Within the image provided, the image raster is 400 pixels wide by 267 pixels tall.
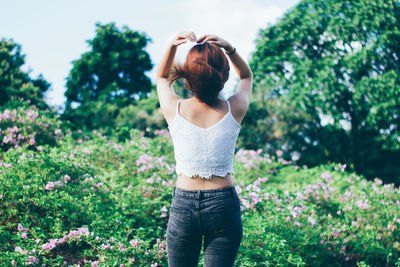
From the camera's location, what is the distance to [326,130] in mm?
14461

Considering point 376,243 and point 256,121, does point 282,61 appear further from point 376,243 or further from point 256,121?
point 376,243

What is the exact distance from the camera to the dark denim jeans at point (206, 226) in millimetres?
1722

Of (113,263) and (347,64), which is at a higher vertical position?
(347,64)

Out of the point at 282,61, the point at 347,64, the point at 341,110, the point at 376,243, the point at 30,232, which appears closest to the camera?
the point at 30,232

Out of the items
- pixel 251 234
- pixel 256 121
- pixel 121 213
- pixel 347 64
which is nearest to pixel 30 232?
pixel 121 213

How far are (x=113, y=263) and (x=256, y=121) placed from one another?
1016 cm

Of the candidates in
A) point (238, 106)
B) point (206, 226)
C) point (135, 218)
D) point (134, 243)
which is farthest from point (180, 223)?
point (135, 218)

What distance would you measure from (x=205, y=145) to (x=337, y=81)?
12.1 m

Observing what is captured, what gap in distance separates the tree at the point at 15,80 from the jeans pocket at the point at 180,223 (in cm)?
973

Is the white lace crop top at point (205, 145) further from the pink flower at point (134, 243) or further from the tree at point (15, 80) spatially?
the tree at point (15, 80)

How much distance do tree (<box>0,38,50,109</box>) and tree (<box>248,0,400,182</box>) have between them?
8231 mm

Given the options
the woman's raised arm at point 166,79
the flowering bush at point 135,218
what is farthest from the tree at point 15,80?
the woman's raised arm at point 166,79

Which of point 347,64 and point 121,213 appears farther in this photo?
point 347,64

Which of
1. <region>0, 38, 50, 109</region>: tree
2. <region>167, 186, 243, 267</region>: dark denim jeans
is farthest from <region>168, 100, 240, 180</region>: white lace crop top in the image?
<region>0, 38, 50, 109</region>: tree
